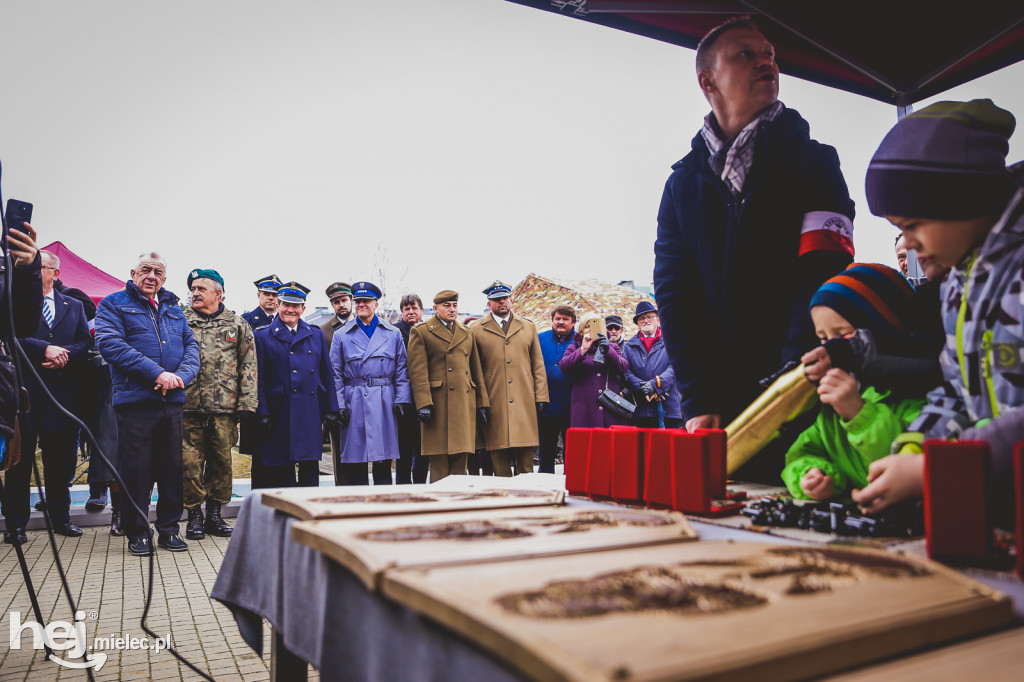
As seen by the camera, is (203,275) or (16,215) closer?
(16,215)

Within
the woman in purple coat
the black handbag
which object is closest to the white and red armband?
the black handbag

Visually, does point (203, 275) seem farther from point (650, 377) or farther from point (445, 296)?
point (650, 377)

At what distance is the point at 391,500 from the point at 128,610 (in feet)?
8.88

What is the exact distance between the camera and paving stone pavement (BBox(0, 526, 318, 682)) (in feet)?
8.65

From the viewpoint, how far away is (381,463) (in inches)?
233

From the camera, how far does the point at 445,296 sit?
6.21 meters

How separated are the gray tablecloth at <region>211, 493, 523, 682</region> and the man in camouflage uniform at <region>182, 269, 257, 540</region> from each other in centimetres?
377

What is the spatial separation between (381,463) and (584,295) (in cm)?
531

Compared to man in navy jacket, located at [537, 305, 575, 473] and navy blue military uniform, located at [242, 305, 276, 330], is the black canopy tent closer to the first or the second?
man in navy jacket, located at [537, 305, 575, 473]

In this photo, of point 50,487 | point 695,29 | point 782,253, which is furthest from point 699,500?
point 50,487

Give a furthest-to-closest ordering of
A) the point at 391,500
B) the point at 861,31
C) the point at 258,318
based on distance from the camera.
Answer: the point at 258,318, the point at 861,31, the point at 391,500

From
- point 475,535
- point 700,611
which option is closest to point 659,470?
point 475,535

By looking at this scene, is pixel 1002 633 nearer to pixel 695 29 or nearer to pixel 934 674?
pixel 934 674

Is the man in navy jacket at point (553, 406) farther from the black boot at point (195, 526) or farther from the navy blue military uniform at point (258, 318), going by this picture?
the black boot at point (195, 526)
